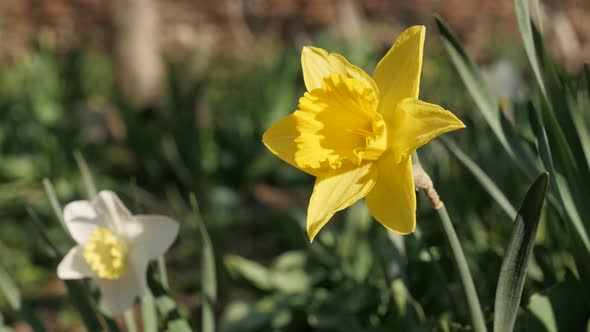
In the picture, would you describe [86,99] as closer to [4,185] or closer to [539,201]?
[4,185]

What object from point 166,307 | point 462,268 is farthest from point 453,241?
point 166,307

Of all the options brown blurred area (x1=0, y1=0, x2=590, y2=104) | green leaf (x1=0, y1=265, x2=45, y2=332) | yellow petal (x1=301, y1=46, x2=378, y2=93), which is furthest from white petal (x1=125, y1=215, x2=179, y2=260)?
brown blurred area (x1=0, y1=0, x2=590, y2=104)

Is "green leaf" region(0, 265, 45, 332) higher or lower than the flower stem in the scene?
lower

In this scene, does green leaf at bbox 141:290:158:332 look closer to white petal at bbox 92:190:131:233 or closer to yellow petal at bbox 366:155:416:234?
white petal at bbox 92:190:131:233

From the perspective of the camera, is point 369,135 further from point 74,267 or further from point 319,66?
point 74,267

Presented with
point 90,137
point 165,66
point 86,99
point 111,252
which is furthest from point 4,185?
point 111,252

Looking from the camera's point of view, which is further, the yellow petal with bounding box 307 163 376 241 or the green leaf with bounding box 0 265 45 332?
the green leaf with bounding box 0 265 45 332

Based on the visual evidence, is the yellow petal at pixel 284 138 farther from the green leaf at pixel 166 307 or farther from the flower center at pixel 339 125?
the green leaf at pixel 166 307
